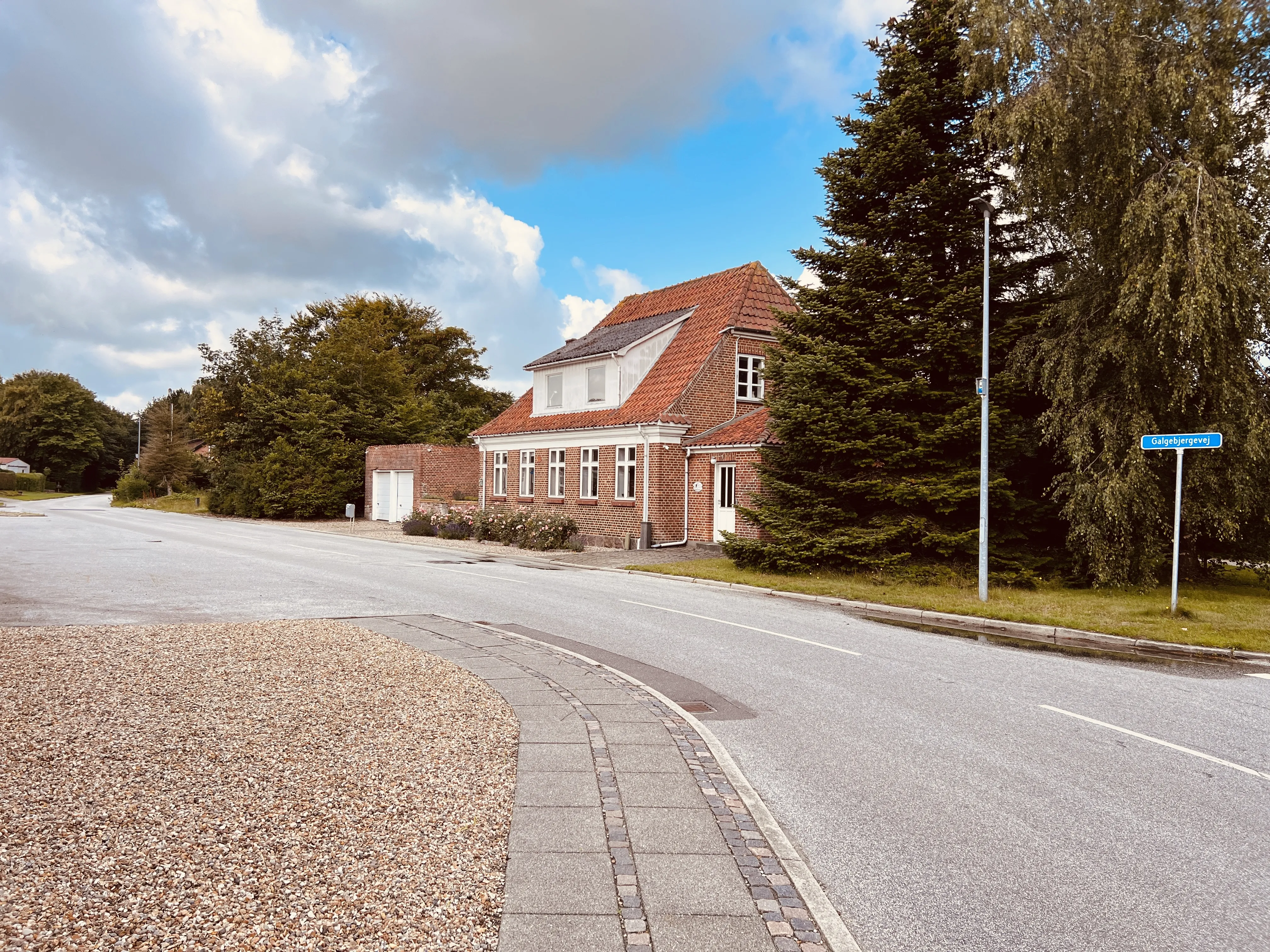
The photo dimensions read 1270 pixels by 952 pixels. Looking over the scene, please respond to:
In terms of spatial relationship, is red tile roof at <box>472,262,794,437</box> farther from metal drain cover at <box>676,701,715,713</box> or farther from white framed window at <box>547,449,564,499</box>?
metal drain cover at <box>676,701,715,713</box>

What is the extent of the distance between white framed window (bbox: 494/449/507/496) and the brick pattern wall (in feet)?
11.7

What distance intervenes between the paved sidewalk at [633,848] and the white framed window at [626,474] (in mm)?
20258

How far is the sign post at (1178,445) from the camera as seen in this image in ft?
44.0

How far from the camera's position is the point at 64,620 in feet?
37.6

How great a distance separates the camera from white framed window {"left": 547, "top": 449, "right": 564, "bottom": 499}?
31.3 m

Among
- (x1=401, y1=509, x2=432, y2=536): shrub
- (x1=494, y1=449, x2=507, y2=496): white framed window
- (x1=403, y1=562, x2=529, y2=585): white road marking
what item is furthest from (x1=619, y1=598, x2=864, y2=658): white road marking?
(x1=494, y1=449, x2=507, y2=496): white framed window

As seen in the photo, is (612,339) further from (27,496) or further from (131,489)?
(27,496)

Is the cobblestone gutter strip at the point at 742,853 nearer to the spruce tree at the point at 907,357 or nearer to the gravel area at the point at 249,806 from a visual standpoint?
the gravel area at the point at 249,806

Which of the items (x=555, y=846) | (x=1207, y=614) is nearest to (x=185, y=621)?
A: (x=555, y=846)

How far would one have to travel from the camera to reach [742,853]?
450 cm

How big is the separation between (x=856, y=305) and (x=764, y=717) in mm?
13379

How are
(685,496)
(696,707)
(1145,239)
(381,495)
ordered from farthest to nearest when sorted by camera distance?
(381,495)
(685,496)
(1145,239)
(696,707)

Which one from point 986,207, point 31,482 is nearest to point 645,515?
point 986,207

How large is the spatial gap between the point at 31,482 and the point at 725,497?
261 feet
